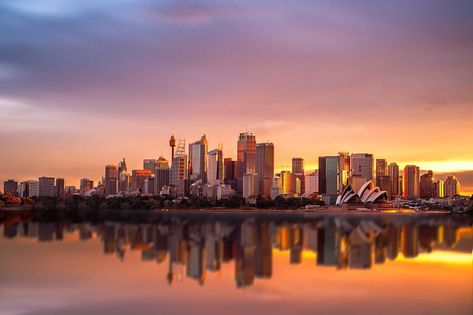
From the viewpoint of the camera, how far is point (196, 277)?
15.0 metres

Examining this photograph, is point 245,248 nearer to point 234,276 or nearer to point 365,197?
point 234,276

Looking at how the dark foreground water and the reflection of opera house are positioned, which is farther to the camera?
the reflection of opera house

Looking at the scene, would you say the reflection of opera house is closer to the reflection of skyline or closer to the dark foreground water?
the reflection of skyline

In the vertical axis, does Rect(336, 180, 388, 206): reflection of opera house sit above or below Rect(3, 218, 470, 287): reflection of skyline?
above

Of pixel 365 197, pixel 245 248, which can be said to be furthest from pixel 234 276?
pixel 365 197

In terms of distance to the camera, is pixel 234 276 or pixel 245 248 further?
pixel 245 248

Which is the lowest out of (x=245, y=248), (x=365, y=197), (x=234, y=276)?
(x=234, y=276)

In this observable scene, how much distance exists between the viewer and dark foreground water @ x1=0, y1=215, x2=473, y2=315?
39.0ft

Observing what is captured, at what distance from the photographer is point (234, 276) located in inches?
591

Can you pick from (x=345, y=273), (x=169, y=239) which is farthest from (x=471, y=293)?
(x=169, y=239)

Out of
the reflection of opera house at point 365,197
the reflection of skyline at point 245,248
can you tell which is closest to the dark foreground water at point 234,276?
the reflection of skyline at point 245,248

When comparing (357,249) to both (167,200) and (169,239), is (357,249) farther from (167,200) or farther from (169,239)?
(167,200)

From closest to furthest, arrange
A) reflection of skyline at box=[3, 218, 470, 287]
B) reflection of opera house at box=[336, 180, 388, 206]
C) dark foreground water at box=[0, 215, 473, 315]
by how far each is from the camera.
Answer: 1. dark foreground water at box=[0, 215, 473, 315]
2. reflection of skyline at box=[3, 218, 470, 287]
3. reflection of opera house at box=[336, 180, 388, 206]

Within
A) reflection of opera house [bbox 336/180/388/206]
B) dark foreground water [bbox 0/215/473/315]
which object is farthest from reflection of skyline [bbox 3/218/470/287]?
reflection of opera house [bbox 336/180/388/206]
